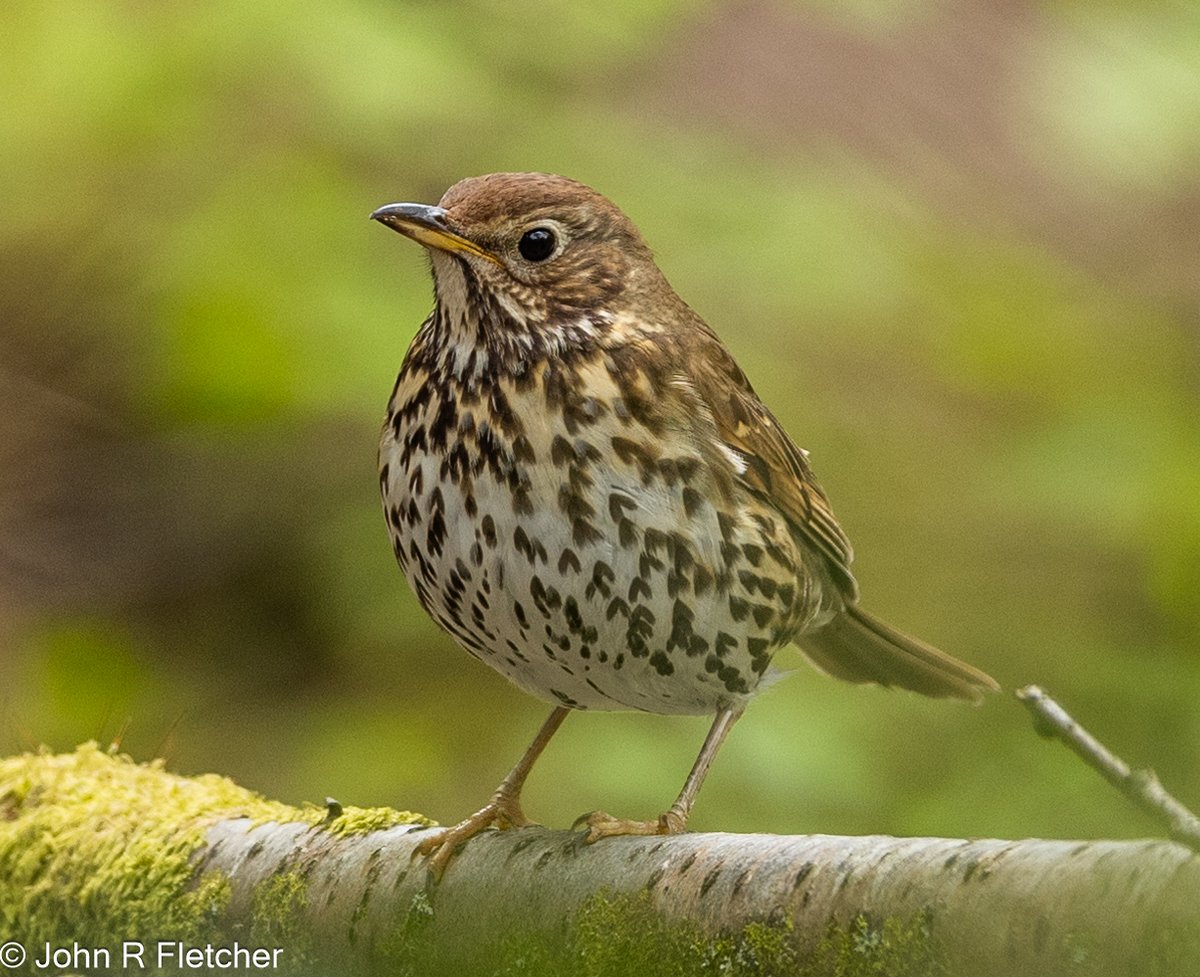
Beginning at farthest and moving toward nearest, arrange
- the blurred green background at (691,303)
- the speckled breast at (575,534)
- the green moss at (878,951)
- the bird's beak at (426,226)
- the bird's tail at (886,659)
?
the blurred green background at (691,303)
the bird's tail at (886,659)
the bird's beak at (426,226)
the speckled breast at (575,534)
the green moss at (878,951)

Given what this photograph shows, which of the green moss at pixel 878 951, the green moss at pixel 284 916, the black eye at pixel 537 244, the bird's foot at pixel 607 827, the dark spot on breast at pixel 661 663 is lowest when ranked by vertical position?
the green moss at pixel 284 916

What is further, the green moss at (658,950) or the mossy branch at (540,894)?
the green moss at (658,950)

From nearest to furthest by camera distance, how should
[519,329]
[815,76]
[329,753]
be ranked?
[519,329], [329,753], [815,76]

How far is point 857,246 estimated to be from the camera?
15.9 ft

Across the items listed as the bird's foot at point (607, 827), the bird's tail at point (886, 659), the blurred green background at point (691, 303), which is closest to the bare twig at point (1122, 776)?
the bird's foot at point (607, 827)

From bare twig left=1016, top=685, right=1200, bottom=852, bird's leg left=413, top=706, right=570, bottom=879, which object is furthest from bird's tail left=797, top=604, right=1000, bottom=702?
bare twig left=1016, top=685, right=1200, bottom=852

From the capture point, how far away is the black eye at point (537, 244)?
10.4 ft

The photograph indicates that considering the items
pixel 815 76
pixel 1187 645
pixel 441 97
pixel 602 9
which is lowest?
pixel 1187 645

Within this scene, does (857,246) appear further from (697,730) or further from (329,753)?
(329,753)

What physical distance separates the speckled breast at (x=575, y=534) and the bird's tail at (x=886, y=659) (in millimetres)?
734

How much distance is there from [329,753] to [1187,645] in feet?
8.02

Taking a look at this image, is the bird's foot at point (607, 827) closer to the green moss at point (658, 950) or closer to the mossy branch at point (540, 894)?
the mossy branch at point (540, 894)

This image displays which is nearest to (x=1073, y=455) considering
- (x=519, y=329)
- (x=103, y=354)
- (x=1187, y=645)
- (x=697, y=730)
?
(x=1187, y=645)

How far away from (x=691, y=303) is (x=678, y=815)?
224 centimetres
